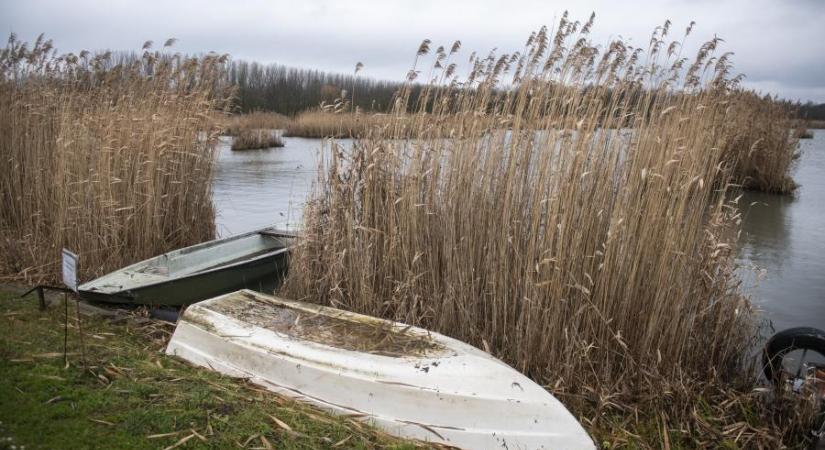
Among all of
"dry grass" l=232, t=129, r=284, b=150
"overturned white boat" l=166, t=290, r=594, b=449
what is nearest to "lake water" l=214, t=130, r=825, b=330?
"overturned white boat" l=166, t=290, r=594, b=449

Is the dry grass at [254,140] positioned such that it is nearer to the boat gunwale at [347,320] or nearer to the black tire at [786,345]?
the boat gunwale at [347,320]

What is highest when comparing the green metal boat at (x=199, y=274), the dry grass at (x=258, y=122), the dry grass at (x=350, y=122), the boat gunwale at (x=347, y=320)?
the dry grass at (x=350, y=122)

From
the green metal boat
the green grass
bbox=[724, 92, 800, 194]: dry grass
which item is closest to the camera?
the green grass

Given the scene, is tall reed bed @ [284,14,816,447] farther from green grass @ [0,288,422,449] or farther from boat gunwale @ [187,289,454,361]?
green grass @ [0,288,422,449]

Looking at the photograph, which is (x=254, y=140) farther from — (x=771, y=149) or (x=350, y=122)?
(x=350, y=122)

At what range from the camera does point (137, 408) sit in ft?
9.95

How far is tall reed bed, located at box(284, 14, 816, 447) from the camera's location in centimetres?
342

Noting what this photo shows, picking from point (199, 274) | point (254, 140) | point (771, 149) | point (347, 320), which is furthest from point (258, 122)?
point (347, 320)

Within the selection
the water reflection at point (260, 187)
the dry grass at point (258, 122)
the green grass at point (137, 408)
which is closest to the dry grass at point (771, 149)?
the water reflection at point (260, 187)

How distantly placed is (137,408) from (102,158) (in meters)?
3.02

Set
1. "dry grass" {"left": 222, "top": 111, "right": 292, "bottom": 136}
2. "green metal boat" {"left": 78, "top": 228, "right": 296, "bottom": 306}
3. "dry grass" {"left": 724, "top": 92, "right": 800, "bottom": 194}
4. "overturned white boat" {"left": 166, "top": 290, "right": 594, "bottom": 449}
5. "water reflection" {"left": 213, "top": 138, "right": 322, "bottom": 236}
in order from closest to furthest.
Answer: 1. "overturned white boat" {"left": 166, "top": 290, "right": 594, "bottom": 449}
2. "green metal boat" {"left": 78, "top": 228, "right": 296, "bottom": 306}
3. "water reflection" {"left": 213, "top": 138, "right": 322, "bottom": 236}
4. "dry grass" {"left": 724, "top": 92, "right": 800, "bottom": 194}
5. "dry grass" {"left": 222, "top": 111, "right": 292, "bottom": 136}

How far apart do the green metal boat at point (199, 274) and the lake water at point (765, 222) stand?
1.41 feet

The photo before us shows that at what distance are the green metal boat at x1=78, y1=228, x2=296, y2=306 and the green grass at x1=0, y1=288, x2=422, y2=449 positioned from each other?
79 cm

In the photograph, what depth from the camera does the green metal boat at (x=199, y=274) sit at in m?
4.63
